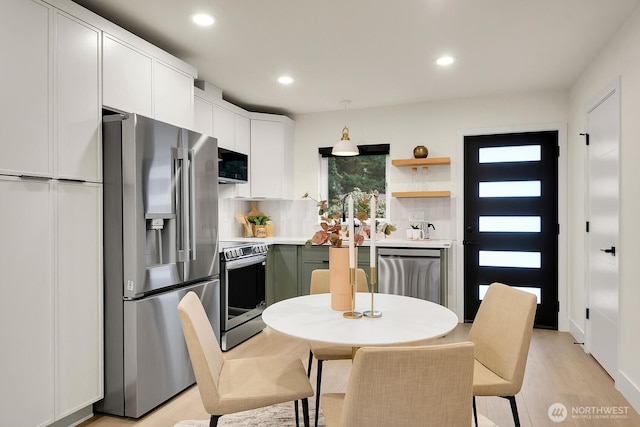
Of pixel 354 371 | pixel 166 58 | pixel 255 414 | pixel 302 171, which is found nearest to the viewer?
pixel 354 371

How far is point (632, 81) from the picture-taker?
8.91 ft

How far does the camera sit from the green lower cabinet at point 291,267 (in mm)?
4668

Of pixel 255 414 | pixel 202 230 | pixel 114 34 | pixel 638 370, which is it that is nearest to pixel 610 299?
pixel 638 370

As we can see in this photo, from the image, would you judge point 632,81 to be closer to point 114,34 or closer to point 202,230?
point 202,230

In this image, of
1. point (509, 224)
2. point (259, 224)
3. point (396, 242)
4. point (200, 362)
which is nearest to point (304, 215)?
point (259, 224)

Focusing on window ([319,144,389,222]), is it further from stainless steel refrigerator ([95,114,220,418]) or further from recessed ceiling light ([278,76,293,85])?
stainless steel refrigerator ([95,114,220,418])

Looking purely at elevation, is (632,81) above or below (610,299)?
above

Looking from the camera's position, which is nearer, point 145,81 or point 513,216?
point 145,81

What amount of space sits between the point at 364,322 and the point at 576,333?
3.26m

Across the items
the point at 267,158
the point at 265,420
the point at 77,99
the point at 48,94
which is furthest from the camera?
the point at 267,158

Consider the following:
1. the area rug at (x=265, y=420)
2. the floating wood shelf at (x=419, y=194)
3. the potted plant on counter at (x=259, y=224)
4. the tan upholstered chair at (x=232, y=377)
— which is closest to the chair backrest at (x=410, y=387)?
the tan upholstered chair at (x=232, y=377)

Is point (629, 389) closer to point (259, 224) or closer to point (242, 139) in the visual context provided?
point (259, 224)

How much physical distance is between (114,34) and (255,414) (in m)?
2.51

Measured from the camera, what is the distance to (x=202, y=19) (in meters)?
2.78
